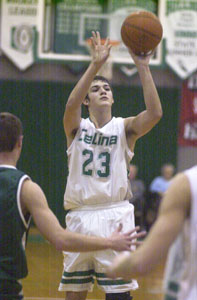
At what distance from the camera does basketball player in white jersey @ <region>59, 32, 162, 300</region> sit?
4250 millimetres

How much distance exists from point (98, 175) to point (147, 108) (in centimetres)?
57

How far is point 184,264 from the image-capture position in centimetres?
239

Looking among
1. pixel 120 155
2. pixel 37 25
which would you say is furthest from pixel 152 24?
pixel 37 25

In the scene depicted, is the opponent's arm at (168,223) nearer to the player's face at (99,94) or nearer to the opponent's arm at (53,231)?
the opponent's arm at (53,231)

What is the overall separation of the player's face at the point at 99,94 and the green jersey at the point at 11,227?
1655 millimetres

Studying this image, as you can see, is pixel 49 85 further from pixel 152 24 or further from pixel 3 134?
pixel 3 134

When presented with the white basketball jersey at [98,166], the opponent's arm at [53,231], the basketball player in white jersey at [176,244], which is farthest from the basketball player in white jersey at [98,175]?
the basketball player in white jersey at [176,244]

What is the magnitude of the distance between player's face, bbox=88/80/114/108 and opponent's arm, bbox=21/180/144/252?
1.63m

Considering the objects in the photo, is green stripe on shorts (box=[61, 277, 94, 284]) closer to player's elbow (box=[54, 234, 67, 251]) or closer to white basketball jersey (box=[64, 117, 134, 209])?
white basketball jersey (box=[64, 117, 134, 209])

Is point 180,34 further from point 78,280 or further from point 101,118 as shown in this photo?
point 78,280

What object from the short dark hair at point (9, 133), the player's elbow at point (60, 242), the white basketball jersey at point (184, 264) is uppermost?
the short dark hair at point (9, 133)

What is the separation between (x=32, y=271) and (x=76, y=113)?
4160 mm

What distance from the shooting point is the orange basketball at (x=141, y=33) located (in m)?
4.39

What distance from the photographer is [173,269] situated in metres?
2.40
